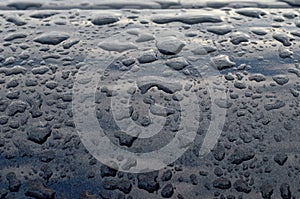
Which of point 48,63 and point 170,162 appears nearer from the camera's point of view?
point 170,162

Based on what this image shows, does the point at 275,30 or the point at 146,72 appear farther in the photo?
the point at 275,30

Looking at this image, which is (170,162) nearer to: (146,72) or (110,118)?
(110,118)

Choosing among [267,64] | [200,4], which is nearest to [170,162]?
[267,64]

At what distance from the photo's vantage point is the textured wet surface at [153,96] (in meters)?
0.83

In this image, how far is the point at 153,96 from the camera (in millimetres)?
1007

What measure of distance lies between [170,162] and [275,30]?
62cm

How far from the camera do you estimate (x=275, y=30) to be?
4.19 feet

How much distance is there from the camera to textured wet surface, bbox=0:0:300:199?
0.83 meters

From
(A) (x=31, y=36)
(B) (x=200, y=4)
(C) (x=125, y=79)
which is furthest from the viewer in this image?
(B) (x=200, y=4)

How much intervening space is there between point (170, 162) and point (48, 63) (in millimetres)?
455

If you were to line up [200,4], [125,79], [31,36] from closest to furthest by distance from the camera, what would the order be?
1. [125,79]
2. [31,36]
3. [200,4]

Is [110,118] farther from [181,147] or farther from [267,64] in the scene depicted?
[267,64]

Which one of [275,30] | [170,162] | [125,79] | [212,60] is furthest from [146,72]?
[275,30]

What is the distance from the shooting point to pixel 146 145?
895 millimetres
